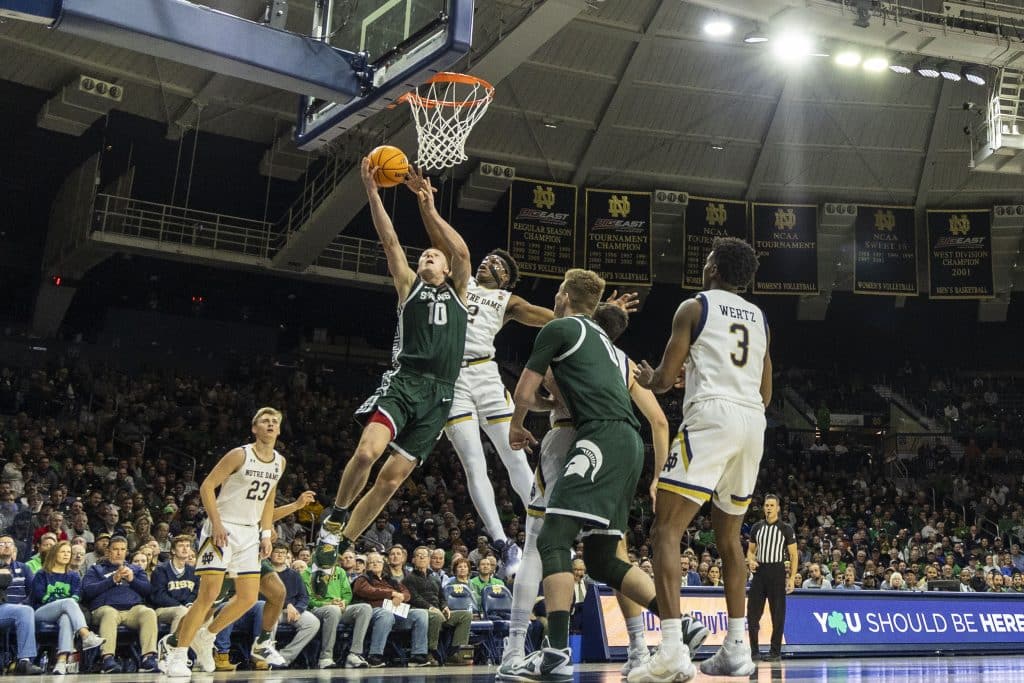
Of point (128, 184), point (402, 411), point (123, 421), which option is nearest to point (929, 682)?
point (402, 411)

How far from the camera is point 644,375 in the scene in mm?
5977

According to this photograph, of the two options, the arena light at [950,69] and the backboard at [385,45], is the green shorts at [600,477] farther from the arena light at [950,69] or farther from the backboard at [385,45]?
the arena light at [950,69]

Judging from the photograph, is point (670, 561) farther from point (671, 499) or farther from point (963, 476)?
point (963, 476)

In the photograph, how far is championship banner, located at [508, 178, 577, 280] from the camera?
23.1m

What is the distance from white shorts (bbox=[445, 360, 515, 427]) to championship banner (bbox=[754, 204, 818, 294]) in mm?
17202

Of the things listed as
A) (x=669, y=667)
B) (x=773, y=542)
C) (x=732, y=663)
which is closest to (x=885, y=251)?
(x=773, y=542)

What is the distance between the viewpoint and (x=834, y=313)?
98.1 feet

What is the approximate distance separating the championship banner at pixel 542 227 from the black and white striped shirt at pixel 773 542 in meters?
12.2

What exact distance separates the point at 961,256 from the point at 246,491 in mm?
20975

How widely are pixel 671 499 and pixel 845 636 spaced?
9285 mm

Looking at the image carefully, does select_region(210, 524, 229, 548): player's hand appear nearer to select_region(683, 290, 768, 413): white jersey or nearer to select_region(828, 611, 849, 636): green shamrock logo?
select_region(683, 290, 768, 413): white jersey

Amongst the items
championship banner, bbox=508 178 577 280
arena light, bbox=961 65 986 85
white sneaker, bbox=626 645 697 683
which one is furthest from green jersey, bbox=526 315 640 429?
championship banner, bbox=508 178 577 280

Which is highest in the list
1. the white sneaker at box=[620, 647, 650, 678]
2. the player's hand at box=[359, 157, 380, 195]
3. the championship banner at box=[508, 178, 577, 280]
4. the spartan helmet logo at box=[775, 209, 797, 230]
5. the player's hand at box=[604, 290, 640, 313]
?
the spartan helmet logo at box=[775, 209, 797, 230]

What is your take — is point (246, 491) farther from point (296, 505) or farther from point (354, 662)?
point (354, 662)
